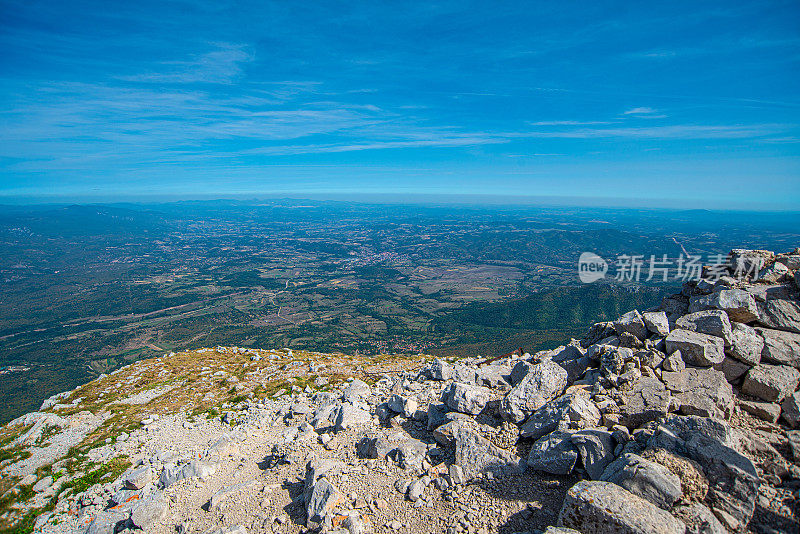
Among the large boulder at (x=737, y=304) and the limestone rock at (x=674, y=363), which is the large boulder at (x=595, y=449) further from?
the large boulder at (x=737, y=304)

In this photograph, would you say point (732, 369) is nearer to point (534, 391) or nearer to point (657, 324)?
point (657, 324)

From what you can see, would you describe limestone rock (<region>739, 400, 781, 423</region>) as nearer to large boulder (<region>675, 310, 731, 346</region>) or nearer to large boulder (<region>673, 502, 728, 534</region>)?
large boulder (<region>675, 310, 731, 346</region>)

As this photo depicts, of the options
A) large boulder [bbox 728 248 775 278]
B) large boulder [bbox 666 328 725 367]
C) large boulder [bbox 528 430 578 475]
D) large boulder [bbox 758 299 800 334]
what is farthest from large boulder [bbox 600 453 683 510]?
large boulder [bbox 728 248 775 278]

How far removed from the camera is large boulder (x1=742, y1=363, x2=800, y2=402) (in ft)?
31.2

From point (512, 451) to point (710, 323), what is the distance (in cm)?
859

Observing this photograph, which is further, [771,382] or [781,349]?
[781,349]

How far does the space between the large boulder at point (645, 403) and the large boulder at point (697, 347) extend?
5.69 feet

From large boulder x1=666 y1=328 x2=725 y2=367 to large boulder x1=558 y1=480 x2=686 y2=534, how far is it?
23.3ft

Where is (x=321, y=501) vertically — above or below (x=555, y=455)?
below

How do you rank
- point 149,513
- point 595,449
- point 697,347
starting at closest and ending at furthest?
point 595,449
point 149,513
point 697,347

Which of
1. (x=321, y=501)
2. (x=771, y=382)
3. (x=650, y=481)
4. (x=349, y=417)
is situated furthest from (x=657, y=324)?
(x=321, y=501)

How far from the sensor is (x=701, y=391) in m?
9.77

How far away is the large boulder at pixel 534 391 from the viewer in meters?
11.5

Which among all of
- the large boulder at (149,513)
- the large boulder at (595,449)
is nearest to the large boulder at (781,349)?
the large boulder at (595,449)
